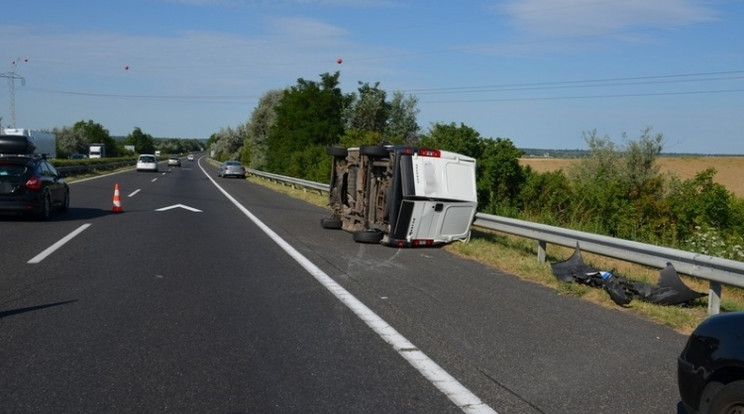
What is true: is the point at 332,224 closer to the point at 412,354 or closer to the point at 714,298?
the point at 714,298

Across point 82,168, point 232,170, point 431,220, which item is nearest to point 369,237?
point 431,220

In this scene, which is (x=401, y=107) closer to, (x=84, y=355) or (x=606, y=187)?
(x=606, y=187)

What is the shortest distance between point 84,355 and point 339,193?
11257 mm

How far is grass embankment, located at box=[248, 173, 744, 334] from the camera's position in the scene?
8.02 meters

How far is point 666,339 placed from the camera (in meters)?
7.00

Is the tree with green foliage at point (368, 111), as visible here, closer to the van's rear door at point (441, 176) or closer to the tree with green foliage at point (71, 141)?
the van's rear door at point (441, 176)

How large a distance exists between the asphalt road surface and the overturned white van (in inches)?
52.4

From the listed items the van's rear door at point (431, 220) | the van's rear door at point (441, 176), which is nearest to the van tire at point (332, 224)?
the van's rear door at point (431, 220)

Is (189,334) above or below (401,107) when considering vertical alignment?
below

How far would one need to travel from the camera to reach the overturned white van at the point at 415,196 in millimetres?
13281

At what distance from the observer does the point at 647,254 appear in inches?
364

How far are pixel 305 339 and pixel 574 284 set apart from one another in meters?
4.40

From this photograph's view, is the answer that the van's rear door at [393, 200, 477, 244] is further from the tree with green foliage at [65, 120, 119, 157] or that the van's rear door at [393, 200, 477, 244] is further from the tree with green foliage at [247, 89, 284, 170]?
the tree with green foliage at [65, 120, 119, 157]

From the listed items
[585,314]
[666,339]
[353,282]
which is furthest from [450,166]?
[666,339]
